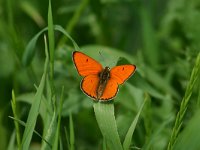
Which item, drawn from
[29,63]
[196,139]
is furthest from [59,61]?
[196,139]

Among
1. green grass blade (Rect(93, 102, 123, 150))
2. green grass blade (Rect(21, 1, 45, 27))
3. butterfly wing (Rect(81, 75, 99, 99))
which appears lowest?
green grass blade (Rect(93, 102, 123, 150))

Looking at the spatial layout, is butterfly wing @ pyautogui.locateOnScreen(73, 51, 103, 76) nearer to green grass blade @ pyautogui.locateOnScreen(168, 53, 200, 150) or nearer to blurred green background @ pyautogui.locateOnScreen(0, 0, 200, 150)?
blurred green background @ pyautogui.locateOnScreen(0, 0, 200, 150)

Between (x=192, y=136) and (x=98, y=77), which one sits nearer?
(x=192, y=136)

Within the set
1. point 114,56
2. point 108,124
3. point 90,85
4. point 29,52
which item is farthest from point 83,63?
point 114,56

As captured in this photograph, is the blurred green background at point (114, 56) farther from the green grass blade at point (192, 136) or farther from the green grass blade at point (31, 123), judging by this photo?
the green grass blade at point (31, 123)

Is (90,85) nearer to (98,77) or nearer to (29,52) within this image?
(98,77)

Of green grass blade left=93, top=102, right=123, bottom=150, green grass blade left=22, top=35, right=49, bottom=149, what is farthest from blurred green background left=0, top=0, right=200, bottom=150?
green grass blade left=22, top=35, right=49, bottom=149
